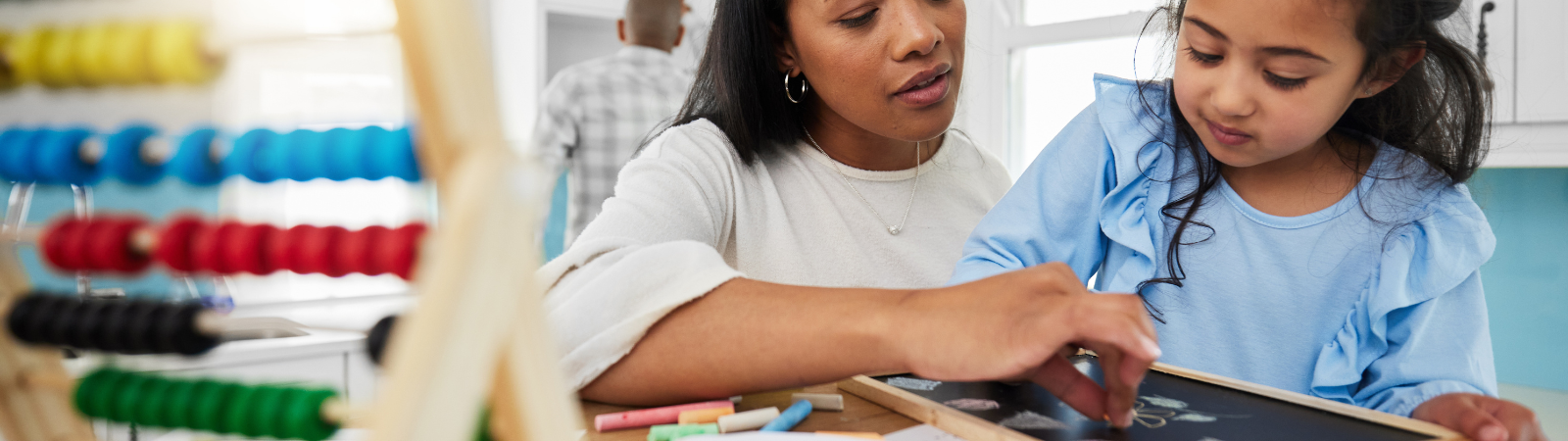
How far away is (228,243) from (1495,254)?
3.48 metres

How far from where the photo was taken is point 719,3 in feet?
4.56

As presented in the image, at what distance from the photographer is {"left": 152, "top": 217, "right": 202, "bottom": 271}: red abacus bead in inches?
17.2

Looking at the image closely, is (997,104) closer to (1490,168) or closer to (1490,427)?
(1490,168)

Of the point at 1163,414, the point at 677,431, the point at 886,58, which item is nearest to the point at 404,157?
the point at 677,431

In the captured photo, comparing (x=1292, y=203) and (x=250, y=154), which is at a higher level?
(x=250, y=154)

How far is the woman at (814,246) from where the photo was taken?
0.70m

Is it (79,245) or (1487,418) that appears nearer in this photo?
(79,245)

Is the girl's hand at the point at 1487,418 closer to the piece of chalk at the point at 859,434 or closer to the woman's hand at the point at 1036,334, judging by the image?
the woman's hand at the point at 1036,334

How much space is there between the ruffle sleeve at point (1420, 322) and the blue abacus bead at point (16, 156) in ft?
3.70

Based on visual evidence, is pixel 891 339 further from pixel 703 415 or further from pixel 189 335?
pixel 189 335

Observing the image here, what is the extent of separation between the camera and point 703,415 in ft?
2.41

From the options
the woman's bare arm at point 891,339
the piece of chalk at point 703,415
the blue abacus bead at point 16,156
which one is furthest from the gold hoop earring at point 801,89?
the blue abacus bead at point 16,156

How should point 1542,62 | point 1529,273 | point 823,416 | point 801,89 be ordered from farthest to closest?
point 1529,273, point 1542,62, point 801,89, point 823,416

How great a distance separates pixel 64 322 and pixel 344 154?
0.19 metres
